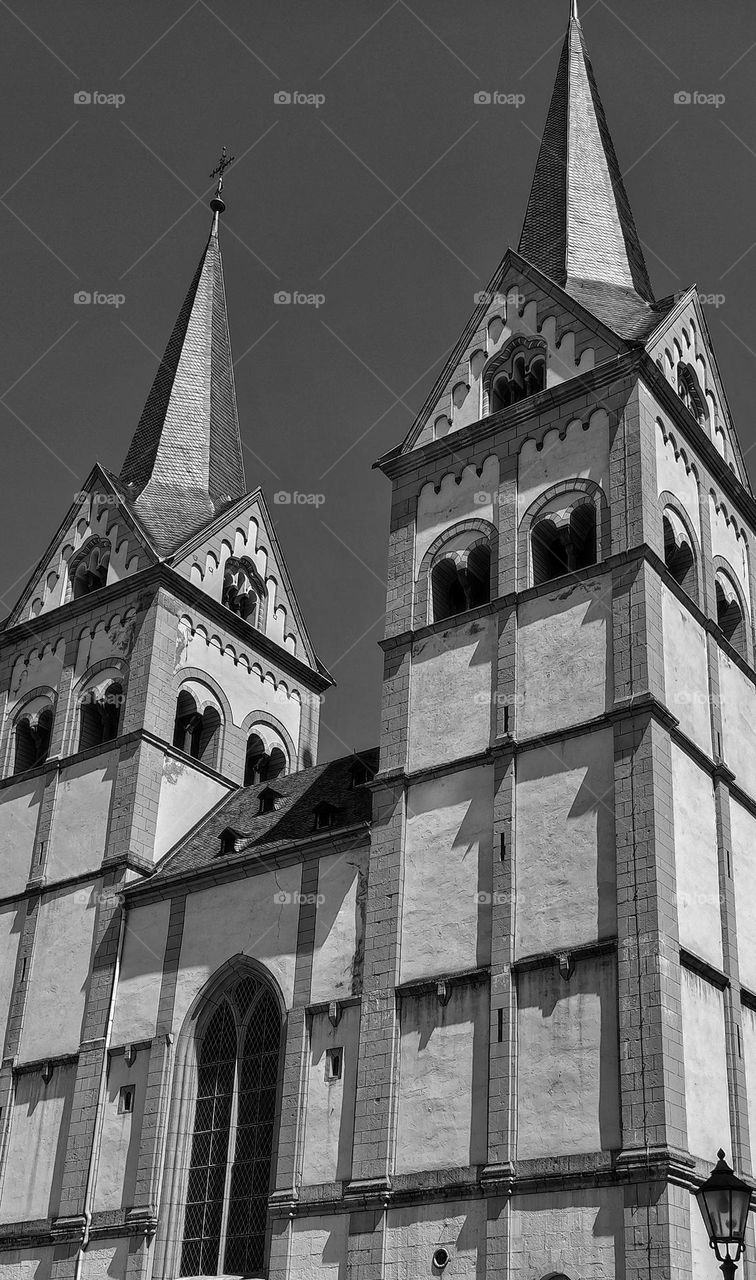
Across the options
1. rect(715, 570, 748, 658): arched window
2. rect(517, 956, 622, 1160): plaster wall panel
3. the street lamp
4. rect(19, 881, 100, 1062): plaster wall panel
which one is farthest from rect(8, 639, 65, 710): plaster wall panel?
the street lamp

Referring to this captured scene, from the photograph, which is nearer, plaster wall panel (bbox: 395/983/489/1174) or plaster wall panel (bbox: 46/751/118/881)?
plaster wall panel (bbox: 395/983/489/1174)

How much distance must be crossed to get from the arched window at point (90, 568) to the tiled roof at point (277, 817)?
7.10 m

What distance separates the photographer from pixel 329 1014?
1107 inches

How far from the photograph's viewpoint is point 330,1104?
89.5 ft

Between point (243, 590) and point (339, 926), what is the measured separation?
15295mm

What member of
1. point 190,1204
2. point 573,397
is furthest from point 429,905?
point 573,397

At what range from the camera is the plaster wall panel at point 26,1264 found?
100 feet

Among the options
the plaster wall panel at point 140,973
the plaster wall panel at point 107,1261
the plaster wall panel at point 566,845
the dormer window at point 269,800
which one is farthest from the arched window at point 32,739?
the plaster wall panel at point 566,845

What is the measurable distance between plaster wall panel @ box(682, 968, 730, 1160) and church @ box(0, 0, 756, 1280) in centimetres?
8

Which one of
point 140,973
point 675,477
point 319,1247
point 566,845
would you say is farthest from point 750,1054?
point 140,973

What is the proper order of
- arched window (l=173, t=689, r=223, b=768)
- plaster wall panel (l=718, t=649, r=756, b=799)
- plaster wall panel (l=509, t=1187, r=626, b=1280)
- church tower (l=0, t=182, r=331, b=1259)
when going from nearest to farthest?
plaster wall panel (l=509, t=1187, r=626, b=1280)
plaster wall panel (l=718, t=649, r=756, b=799)
church tower (l=0, t=182, r=331, b=1259)
arched window (l=173, t=689, r=223, b=768)

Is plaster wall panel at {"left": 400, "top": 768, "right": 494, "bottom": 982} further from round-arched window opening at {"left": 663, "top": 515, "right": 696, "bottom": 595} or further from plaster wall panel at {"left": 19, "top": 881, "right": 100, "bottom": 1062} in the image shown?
plaster wall panel at {"left": 19, "top": 881, "right": 100, "bottom": 1062}

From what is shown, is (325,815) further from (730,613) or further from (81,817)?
(730,613)

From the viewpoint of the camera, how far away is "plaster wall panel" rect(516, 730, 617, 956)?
82.9ft
